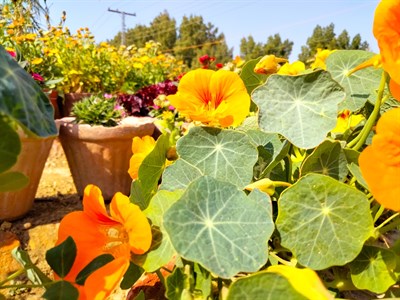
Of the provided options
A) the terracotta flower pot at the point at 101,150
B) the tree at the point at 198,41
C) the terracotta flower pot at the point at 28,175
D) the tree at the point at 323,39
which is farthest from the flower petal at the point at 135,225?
the tree at the point at 198,41

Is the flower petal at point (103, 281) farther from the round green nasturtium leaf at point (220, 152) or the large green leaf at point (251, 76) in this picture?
the large green leaf at point (251, 76)

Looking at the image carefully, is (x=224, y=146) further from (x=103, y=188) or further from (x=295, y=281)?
(x=103, y=188)

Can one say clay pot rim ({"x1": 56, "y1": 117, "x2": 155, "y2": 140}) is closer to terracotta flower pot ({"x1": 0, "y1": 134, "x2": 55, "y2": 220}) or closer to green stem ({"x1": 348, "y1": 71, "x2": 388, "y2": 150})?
terracotta flower pot ({"x1": 0, "y1": 134, "x2": 55, "y2": 220})

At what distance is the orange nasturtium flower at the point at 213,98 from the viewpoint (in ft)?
1.71

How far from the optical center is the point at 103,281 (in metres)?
0.37

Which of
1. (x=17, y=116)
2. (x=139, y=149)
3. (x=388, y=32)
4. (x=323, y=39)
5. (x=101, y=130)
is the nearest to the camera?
(x=17, y=116)

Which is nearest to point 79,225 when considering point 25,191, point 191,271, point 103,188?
point 191,271

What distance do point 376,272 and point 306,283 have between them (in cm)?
Result: 13

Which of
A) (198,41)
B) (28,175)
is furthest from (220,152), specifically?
(198,41)

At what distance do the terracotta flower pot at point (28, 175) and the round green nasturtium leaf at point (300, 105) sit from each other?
157 centimetres

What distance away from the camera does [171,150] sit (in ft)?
1.93

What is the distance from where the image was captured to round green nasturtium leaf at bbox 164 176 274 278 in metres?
0.34

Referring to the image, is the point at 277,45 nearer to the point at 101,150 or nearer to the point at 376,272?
the point at 101,150

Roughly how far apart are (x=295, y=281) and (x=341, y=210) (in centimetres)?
11
